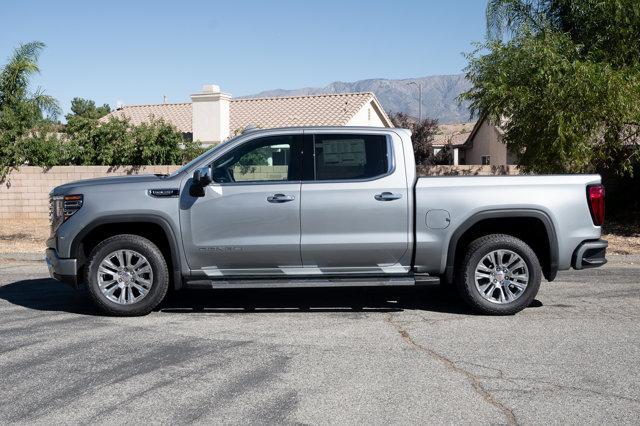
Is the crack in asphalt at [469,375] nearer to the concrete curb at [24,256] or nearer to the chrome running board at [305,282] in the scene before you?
the chrome running board at [305,282]

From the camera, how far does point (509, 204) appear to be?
775 centimetres

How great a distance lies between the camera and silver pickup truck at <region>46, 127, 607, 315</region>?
7.70 metres

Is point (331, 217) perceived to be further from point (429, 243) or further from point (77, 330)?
point (77, 330)

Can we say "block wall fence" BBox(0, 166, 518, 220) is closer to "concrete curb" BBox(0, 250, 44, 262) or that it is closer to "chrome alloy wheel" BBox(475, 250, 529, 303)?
"concrete curb" BBox(0, 250, 44, 262)

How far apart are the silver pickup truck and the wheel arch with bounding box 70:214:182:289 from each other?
0.02 meters

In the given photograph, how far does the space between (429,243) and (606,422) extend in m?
3.26

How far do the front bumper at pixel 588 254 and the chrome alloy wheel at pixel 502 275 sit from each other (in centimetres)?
58

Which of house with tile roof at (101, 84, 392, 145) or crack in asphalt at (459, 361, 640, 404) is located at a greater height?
house with tile roof at (101, 84, 392, 145)

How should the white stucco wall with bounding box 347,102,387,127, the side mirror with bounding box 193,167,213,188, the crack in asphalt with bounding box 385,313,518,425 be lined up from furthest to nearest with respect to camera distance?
the white stucco wall with bounding box 347,102,387,127, the side mirror with bounding box 193,167,213,188, the crack in asphalt with bounding box 385,313,518,425

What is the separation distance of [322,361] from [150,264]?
2549mm

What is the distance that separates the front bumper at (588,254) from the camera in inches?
308

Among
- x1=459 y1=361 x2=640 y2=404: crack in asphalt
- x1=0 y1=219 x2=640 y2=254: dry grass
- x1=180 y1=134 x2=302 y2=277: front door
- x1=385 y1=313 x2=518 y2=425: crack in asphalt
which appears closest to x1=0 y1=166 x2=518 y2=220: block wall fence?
x1=0 y1=219 x2=640 y2=254: dry grass

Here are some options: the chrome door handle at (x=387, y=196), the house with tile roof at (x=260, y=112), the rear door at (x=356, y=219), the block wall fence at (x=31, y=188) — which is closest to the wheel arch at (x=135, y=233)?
the rear door at (x=356, y=219)

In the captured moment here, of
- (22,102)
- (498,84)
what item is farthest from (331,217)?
(22,102)
